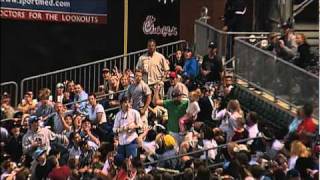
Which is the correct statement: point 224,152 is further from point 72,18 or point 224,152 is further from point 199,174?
point 72,18

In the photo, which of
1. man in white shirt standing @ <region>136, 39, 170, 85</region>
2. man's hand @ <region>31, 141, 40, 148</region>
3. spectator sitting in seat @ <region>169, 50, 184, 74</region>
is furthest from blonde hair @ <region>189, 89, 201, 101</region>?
man's hand @ <region>31, 141, 40, 148</region>

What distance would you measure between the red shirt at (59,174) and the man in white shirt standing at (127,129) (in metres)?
1.50

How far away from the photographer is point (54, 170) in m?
11.7

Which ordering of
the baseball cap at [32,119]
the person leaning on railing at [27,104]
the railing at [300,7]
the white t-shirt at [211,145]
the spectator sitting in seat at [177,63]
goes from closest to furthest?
the person leaning on railing at [27,104]
the baseball cap at [32,119]
the white t-shirt at [211,145]
the spectator sitting in seat at [177,63]
the railing at [300,7]

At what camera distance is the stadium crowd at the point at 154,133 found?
36.0ft

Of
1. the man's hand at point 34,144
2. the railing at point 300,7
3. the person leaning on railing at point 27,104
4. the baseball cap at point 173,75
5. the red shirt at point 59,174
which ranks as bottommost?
the red shirt at point 59,174

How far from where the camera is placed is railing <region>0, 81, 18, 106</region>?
33.3ft

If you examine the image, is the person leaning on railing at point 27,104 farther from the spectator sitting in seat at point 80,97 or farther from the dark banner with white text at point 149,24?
the dark banner with white text at point 149,24

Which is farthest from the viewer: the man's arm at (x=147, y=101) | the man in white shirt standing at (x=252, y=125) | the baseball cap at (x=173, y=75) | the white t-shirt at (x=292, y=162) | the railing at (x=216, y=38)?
the railing at (x=216, y=38)

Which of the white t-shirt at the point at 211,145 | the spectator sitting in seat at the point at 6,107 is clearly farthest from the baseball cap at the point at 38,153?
the white t-shirt at the point at 211,145

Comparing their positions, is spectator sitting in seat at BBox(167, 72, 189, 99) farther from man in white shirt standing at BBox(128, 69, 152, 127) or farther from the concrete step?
the concrete step

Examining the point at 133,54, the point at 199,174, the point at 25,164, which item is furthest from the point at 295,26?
the point at 25,164

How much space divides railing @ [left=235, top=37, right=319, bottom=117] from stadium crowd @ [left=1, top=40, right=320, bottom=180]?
0.43 meters

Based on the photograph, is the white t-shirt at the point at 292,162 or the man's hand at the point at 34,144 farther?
the man's hand at the point at 34,144
